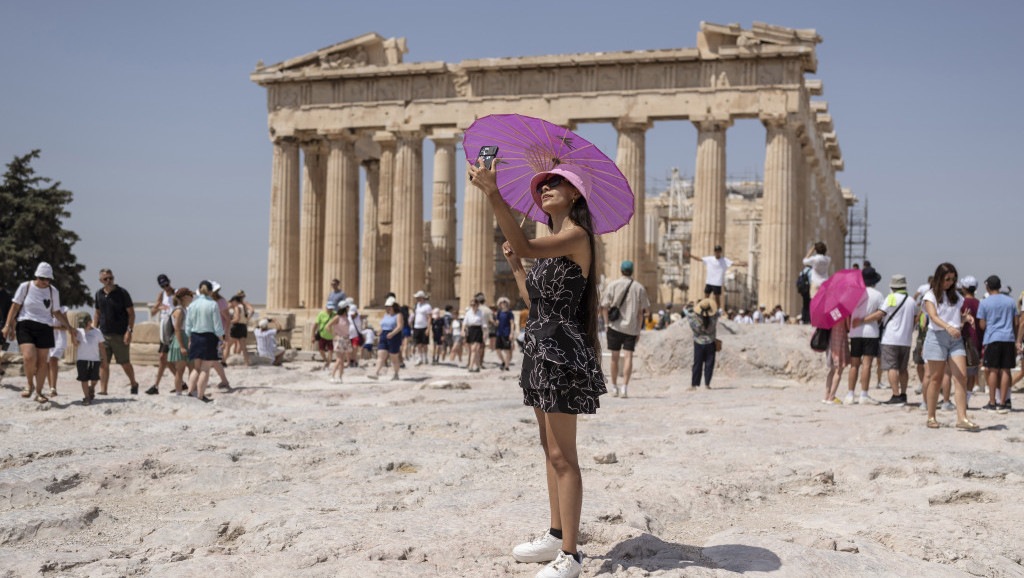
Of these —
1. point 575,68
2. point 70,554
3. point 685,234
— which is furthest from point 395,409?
point 685,234

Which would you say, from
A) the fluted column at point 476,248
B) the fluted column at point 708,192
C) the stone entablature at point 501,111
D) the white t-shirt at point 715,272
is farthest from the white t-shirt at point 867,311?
the fluted column at point 476,248

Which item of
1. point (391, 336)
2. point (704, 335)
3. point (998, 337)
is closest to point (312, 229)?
point (391, 336)

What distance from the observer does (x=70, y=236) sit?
40094 millimetres

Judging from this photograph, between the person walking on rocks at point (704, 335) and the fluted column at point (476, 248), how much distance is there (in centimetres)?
2024

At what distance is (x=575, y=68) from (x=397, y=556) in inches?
1171

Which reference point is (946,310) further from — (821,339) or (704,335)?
(704,335)

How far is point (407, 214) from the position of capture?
35.4m

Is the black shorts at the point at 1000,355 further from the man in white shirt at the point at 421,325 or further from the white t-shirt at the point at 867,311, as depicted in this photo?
the man in white shirt at the point at 421,325

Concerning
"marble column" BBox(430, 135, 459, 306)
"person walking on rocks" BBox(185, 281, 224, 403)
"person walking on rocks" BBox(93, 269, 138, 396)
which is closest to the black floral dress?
"person walking on rocks" BBox(185, 281, 224, 403)

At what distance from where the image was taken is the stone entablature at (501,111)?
31.2 metres

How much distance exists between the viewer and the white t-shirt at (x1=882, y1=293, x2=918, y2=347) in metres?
11.9

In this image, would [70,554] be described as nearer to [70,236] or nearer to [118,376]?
[118,376]

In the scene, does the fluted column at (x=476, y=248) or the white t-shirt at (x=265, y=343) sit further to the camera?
the fluted column at (x=476, y=248)

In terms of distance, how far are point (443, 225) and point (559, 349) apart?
34.2 metres
